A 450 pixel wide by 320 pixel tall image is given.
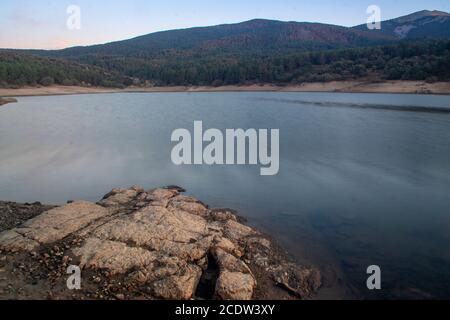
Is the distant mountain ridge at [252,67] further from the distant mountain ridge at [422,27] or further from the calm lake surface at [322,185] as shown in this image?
the calm lake surface at [322,185]

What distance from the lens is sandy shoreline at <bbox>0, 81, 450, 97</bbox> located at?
178 ft

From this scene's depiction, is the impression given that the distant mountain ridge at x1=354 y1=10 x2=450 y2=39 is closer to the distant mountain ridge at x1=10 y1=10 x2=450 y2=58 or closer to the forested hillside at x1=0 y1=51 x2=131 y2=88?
the distant mountain ridge at x1=10 y1=10 x2=450 y2=58

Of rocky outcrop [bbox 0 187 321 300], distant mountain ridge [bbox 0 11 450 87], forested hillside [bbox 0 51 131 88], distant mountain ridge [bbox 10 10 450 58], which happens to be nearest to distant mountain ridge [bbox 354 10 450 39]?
distant mountain ridge [bbox 10 10 450 58]

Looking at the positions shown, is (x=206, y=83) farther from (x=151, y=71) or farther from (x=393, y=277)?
(x=393, y=277)

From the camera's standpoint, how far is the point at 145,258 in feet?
19.1

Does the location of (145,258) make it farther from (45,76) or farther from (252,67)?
(252,67)

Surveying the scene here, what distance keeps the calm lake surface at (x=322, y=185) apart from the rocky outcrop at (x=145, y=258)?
0.92 meters

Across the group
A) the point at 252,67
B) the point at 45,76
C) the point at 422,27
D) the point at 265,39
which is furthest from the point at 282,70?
the point at 422,27

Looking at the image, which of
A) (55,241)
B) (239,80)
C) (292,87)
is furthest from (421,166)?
(239,80)

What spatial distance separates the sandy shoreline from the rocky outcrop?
54716 millimetres

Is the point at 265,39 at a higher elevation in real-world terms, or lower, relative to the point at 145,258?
higher

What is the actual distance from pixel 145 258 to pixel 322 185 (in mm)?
7268

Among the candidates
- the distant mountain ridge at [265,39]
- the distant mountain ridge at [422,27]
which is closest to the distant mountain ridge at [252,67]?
the distant mountain ridge at [265,39]

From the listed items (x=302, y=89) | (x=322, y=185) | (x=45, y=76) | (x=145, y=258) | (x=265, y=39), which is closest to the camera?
(x=145, y=258)
